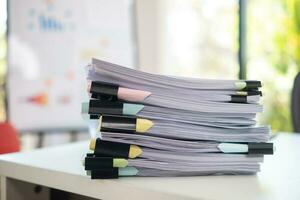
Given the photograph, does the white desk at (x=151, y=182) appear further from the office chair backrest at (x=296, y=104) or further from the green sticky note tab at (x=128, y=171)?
the office chair backrest at (x=296, y=104)

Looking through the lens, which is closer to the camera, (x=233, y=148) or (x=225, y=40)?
(x=233, y=148)

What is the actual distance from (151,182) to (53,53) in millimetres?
1945

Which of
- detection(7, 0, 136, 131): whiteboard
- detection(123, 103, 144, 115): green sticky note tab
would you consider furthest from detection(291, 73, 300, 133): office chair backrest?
detection(7, 0, 136, 131): whiteboard

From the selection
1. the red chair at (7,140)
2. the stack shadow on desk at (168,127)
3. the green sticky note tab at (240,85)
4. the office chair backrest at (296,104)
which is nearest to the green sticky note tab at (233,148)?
the stack shadow on desk at (168,127)

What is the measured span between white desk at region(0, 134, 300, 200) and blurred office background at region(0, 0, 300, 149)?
70.0 inches

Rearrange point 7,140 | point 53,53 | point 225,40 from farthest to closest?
point 225,40, point 53,53, point 7,140

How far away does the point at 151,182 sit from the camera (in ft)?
2.00

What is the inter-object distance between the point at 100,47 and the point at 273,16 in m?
1.37

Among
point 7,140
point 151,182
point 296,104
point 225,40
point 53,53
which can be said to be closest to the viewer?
point 151,182

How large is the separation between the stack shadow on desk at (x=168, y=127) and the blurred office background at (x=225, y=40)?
1.96m

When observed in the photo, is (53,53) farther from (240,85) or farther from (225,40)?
(240,85)

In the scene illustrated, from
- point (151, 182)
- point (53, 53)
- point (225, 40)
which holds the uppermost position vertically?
point (225, 40)

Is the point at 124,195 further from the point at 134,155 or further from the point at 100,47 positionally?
the point at 100,47

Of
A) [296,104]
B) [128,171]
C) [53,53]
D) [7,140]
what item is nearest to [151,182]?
[128,171]
